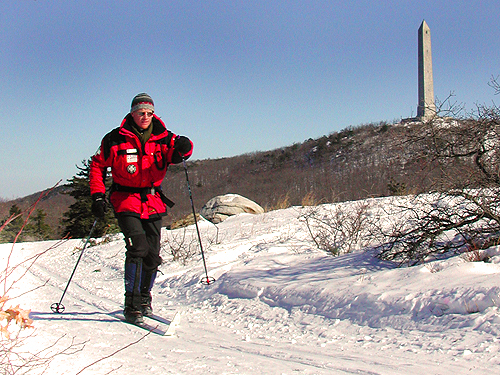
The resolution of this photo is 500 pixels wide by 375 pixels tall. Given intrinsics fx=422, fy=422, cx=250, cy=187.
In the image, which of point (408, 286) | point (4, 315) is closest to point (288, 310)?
point (408, 286)

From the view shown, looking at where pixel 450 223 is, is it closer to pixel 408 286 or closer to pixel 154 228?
pixel 408 286

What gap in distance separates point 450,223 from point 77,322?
390 cm

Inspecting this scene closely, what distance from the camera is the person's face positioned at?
13.6ft

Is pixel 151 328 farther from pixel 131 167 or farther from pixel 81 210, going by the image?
pixel 81 210

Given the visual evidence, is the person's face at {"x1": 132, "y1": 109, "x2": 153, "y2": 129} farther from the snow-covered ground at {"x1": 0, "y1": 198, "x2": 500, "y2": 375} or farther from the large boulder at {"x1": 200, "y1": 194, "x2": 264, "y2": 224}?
the large boulder at {"x1": 200, "y1": 194, "x2": 264, "y2": 224}

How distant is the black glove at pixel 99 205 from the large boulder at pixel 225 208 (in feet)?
31.9

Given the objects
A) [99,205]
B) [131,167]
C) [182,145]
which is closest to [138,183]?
[131,167]

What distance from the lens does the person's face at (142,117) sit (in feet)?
13.6

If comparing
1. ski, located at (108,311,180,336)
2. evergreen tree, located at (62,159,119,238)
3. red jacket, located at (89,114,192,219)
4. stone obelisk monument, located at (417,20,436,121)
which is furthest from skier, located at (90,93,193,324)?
stone obelisk monument, located at (417,20,436,121)

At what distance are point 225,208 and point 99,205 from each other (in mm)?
10579

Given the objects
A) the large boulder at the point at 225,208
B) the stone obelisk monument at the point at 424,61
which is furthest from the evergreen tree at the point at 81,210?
the stone obelisk monument at the point at 424,61

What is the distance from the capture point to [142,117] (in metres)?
4.16

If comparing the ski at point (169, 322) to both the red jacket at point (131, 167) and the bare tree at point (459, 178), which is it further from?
the bare tree at point (459, 178)

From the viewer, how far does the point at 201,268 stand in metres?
6.40
